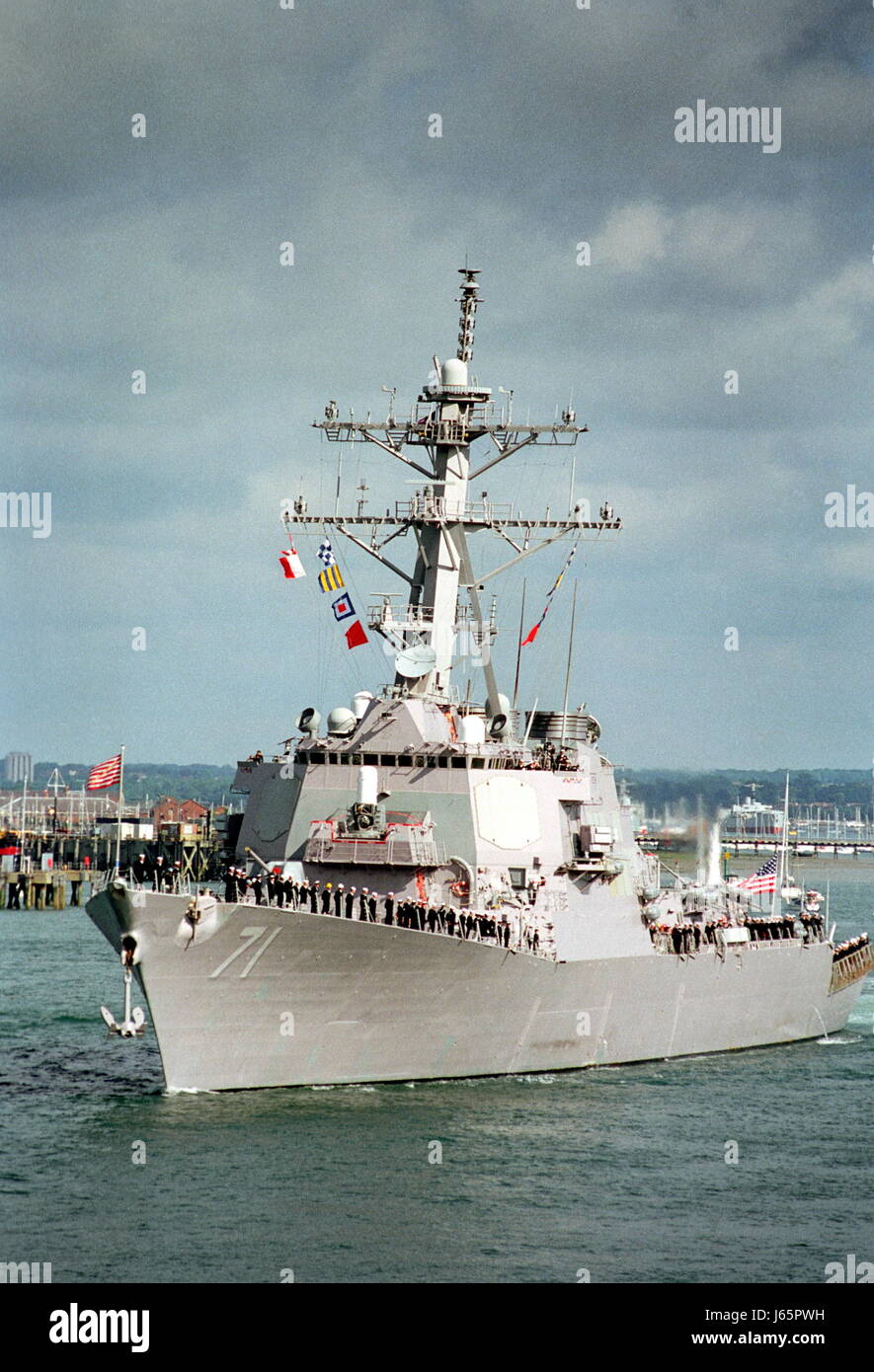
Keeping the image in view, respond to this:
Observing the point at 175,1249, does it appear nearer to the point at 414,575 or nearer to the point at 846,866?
the point at 414,575

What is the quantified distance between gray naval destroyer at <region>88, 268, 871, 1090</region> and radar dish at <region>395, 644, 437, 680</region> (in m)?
0.04

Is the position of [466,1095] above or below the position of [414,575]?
below

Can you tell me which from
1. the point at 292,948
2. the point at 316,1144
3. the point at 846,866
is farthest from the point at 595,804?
the point at 846,866

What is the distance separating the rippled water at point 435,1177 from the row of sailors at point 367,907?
8.39 ft

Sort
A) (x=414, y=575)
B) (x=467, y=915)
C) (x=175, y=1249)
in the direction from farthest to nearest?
(x=414, y=575) → (x=467, y=915) → (x=175, y=1249)

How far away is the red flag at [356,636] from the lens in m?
33.0

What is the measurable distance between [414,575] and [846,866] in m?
124

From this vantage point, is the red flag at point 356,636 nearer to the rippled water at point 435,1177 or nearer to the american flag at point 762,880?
the rippled water at point 435,1177

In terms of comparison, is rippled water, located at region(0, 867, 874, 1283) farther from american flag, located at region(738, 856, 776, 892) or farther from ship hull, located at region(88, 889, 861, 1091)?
american flag, located at region(738, 856, 776, 892)

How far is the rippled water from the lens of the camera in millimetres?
20734

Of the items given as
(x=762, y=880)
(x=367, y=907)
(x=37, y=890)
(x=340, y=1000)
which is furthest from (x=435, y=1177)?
(x=37, y=890)

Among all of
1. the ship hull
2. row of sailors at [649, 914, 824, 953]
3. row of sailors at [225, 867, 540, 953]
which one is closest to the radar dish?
row of sailors at [225, 867, 540, 953]
